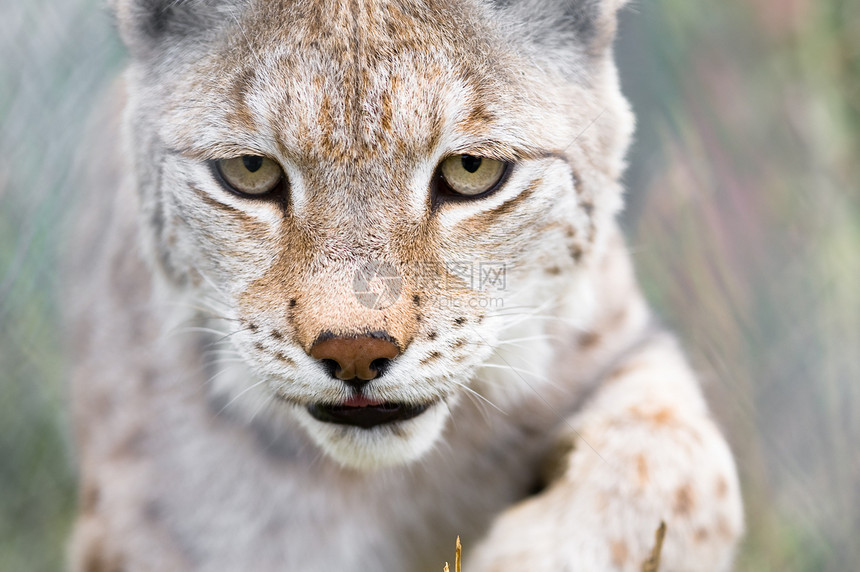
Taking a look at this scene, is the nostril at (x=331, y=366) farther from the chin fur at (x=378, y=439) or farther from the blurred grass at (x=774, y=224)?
the blurred grass at (x=774, y=224)

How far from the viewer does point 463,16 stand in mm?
1494

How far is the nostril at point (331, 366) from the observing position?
1.31m

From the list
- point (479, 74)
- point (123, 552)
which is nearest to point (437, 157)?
point (479, 74)

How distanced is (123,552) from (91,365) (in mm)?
498

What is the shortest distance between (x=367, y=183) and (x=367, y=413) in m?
0.37

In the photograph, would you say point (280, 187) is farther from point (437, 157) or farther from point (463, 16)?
point (463, 16)

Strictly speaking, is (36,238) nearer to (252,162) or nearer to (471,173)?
(252,162)

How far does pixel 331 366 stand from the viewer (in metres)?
1.32

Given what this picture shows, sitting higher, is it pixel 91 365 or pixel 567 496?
pixel 91 365

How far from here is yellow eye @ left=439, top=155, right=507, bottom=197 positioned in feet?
4.76

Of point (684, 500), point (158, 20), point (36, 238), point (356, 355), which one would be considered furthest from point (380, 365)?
point (36, 238)

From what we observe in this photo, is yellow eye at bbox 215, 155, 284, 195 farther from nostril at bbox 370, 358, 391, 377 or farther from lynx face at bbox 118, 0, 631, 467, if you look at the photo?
nostril at bbox 370, 358, 391, 377

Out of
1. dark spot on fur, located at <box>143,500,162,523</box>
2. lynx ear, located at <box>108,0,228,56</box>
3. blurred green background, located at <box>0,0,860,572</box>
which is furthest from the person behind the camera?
blurred green background, located at <box>0,0,860,572</box>

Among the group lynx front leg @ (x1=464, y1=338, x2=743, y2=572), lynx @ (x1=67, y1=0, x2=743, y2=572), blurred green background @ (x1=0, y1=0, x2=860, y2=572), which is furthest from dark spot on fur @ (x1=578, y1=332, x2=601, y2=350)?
blurred green background @ (x1=0, y1=0, x2=860, y2=572)
